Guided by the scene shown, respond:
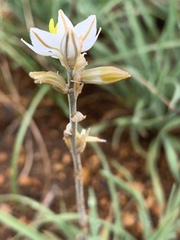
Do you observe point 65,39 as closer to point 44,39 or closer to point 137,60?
point 44,39

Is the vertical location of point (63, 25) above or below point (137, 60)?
below

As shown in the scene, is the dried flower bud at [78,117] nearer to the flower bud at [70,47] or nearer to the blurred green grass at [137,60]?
the flower bud at [70,47]

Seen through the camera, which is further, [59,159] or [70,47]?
[59,159]

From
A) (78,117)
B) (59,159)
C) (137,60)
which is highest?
(137,60)

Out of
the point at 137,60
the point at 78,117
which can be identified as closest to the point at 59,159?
the point at 137,60

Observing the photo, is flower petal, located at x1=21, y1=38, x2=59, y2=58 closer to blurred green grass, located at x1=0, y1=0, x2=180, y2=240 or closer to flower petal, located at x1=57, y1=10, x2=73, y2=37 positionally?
flower petal, located at x1=57, y1=10, x2=73, y2=37
